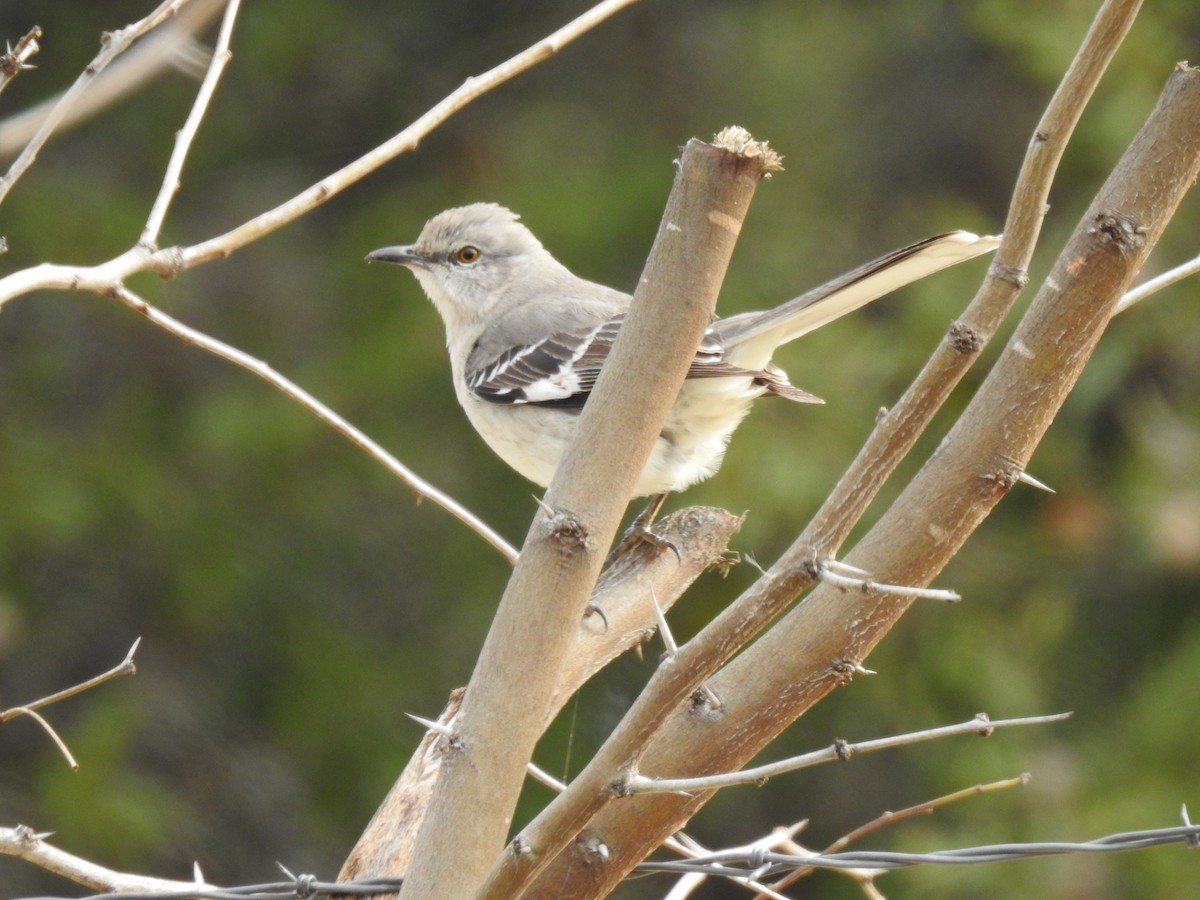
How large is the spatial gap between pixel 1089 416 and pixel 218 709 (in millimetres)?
4182

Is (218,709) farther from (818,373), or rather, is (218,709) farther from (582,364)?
(582,364)

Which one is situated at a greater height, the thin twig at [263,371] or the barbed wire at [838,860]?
the thin twig at [263,371]

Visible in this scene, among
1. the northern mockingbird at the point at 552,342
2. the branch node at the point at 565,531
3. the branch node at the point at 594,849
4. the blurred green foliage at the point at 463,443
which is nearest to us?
the branch node at the point at 565,531

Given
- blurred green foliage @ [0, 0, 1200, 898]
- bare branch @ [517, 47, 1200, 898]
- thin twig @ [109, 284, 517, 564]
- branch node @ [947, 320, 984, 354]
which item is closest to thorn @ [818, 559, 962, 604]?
bare branch @ [517, 47, 1200, 898]

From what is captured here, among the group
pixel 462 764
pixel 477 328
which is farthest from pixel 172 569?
pixel 462 764

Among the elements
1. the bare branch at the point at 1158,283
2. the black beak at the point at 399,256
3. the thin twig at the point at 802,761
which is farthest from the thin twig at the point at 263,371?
the black beak at the point at 399,256

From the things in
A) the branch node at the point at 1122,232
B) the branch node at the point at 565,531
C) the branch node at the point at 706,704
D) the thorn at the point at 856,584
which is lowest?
the thorn at the point at 856,584

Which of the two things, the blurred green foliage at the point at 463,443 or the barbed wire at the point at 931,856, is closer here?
the barbed wire at the point at 931,856

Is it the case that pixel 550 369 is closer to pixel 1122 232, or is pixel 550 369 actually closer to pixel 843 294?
pixel 843 294

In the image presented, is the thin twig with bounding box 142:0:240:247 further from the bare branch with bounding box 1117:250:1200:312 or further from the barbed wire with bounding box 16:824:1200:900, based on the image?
the bare branch with bounding box 1117:250:1200:312

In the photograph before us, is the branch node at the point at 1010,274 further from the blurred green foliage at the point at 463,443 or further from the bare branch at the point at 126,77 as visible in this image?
the blurred green foliage at the point at 463,443

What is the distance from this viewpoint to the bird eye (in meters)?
4.55

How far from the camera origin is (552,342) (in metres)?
4.01

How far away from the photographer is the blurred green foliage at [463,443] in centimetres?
577
